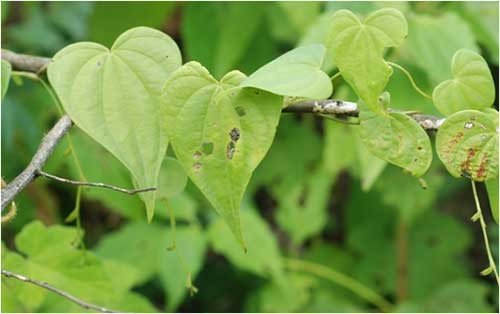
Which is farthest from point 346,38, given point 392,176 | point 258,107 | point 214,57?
point 392,176

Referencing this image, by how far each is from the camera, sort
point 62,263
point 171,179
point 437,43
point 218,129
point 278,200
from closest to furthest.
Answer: point 218,129
point 171,179
point 62,263
point 437,43
point 278,200

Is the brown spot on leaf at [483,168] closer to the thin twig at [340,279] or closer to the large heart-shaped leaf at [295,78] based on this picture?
the large heart-shaped leaf at [295,78]

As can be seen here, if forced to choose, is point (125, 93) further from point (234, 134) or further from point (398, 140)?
point (398, 140)

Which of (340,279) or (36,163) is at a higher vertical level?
(36,163)

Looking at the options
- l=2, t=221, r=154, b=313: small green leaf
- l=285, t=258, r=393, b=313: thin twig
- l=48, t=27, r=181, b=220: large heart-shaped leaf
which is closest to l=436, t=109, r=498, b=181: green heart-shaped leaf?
l=48, t=27, r=181, b=220: large heart-shaped leaf

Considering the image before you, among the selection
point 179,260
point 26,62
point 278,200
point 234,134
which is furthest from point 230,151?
point 278,200

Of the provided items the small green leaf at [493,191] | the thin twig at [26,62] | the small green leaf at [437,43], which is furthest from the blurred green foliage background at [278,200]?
the small green leaf at [493,191]

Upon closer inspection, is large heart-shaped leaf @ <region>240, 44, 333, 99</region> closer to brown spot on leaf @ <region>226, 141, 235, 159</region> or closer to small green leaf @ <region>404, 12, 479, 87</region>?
brown spot on leaf @ <region>226, 141, 235, 159</region>
